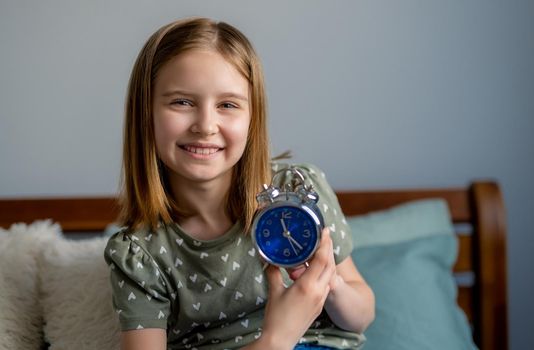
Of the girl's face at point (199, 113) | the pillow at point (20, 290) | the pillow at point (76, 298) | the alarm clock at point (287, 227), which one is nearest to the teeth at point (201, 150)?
the girl's face at point (199, 113)

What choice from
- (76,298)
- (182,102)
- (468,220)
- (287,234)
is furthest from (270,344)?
(468,220)

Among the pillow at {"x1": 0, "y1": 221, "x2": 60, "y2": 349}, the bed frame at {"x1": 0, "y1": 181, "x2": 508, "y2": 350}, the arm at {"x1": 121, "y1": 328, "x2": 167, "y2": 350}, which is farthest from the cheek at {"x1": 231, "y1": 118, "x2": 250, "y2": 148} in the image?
the bed frame at {"x1": 0, "y1": 181, "x2": 508, "y2": 350}

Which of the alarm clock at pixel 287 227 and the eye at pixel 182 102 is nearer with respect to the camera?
the alarm clock at pixel 287 227

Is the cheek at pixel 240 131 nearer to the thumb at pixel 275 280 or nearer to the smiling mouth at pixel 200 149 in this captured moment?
the smiling mouth at pixel 200 149

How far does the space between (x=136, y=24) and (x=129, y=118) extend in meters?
0.74

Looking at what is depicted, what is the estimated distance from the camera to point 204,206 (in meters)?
1.15

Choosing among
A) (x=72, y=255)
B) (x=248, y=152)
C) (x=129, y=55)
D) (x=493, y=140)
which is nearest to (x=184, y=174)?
(x=248, y=152)

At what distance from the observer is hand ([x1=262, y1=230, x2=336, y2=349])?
97 centimetres

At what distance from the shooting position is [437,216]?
1.67 meters

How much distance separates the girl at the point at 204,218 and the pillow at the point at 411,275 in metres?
0.23

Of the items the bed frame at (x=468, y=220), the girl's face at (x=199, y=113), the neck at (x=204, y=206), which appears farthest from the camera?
the bed frame at (x=468, y=220)

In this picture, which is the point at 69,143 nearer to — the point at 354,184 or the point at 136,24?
the point at 136,24

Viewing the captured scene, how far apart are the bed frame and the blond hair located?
25.0 inches

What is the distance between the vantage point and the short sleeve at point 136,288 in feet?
3.58
